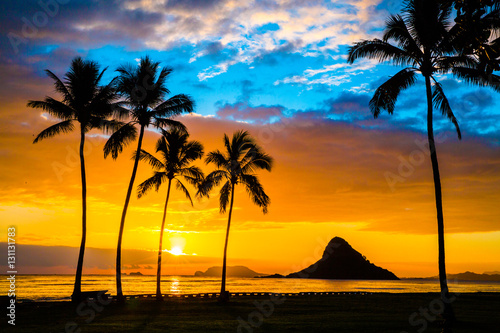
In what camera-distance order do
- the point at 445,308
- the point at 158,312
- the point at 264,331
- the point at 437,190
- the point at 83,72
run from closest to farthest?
1. the point at 264,331
2. the point at 445,308
3. the point at 437,190
4. the point at 158,312
5. the point at 83,72

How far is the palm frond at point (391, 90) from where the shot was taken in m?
21.8

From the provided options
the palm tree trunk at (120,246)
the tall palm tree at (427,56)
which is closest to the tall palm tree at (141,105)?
the palm tree trunk at (120,246)

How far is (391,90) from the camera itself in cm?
2206

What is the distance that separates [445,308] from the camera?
18453 millimetres

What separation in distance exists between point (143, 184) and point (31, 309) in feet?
40.9

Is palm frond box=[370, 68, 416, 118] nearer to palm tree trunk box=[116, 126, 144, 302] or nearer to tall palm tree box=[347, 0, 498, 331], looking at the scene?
tall palm tree box=[347, 0, 498, 331]

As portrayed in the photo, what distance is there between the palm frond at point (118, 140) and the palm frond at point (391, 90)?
17.8m

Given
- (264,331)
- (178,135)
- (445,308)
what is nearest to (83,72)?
(178,135)

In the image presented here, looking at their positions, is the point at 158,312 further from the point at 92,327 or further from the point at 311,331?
the point at 311,331

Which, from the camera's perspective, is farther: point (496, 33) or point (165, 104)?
point (165, 104)

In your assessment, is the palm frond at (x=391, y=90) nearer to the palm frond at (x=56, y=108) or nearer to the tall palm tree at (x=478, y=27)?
the tall palm tree at (x=478, y=27)

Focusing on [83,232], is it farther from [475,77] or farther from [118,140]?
[475,77]

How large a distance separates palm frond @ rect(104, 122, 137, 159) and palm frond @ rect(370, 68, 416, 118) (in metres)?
17.8

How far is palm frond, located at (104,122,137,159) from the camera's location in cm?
3081
